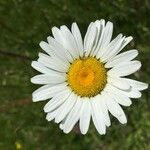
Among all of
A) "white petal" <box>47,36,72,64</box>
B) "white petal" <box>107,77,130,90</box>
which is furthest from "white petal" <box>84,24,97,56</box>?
"white petal" <box>107,77,130,90</box>

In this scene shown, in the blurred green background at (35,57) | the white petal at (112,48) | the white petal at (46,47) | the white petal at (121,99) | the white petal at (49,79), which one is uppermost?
the white petal at (46,47)

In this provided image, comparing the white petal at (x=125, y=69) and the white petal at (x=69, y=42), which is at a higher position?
the white petal at (x=69, y=42)

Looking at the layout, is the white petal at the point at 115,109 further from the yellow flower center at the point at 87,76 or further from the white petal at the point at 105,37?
the white petal at the point at 105,37

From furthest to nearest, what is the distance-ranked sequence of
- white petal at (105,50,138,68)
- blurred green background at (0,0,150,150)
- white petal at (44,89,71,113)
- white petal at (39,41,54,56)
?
blurred green background at (0,0,150,150), white petal at (44,89,71,113), white petal at (39,41,54,56), white petal at (105,50,138,68)

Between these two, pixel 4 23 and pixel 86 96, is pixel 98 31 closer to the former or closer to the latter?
pixel 86 96

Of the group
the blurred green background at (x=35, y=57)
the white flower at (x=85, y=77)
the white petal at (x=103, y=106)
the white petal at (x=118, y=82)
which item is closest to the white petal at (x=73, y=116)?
the white flower at (x=85, y=77)

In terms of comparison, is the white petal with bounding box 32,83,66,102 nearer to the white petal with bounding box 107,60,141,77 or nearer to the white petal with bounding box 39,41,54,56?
the white petal with bounding box 39,41,54,56

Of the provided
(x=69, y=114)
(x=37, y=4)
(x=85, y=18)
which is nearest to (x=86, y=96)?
(x=69, y=114)
